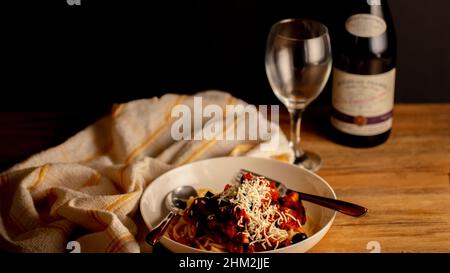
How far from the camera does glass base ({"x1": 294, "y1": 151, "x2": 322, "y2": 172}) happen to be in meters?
1.29

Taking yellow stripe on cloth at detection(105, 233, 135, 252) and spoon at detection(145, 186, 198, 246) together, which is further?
spoon at detection(145, 186, 198, 246)

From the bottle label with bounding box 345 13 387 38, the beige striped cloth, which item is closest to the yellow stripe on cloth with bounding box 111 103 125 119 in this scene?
the beige striped cloth

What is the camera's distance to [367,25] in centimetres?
129

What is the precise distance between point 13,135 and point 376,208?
0.75 metres

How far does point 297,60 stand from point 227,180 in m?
0.24

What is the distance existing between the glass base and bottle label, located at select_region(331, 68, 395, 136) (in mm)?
78

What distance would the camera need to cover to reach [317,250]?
107cm

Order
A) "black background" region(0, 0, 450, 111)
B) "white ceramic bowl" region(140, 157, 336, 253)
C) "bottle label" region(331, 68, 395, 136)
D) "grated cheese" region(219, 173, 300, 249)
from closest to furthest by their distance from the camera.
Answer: "grated cheese" region(219, 173, 300, 249) < "white ceramic bowl" region(140, 157, 336, 253) < "bottle label" region(331, 68, 395, 136) < "black background" region(0, 0, 450, 111)

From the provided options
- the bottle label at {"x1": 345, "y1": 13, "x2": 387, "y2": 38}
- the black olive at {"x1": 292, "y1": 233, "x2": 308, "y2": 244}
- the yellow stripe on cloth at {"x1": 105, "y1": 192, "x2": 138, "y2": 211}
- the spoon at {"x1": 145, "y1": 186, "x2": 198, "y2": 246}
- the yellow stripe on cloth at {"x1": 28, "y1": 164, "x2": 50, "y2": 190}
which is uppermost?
the bottle label at {"x1": 345, "y1": 13, "x2": 387, "y2": 38}

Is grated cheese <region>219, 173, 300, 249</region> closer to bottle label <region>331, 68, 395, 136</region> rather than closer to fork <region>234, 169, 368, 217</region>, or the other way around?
fork <region>234, 169, 368, 217</region>

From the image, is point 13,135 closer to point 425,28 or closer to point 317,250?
point 317,250

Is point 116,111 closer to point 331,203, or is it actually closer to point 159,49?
point 159,49

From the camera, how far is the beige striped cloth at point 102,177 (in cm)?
107
